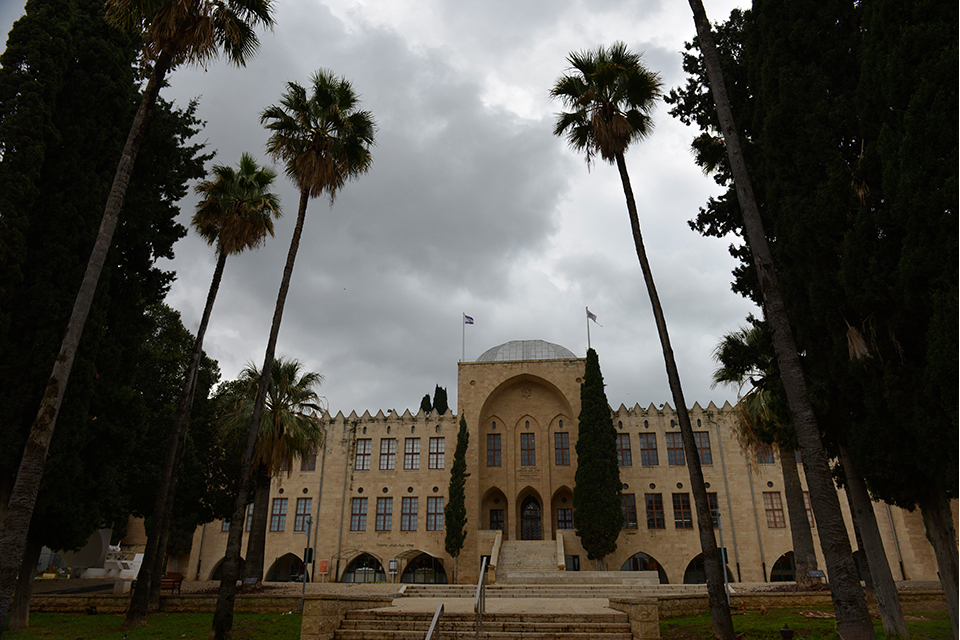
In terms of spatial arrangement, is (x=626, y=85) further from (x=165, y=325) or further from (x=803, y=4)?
(x=165, y=325)

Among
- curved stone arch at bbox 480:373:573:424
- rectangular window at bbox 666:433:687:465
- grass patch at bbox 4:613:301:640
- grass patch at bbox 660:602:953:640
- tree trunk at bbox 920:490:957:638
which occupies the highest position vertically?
curved stone arch at bbox 480:373:573:424

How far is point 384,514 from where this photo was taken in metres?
32.5

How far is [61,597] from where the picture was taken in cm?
1600

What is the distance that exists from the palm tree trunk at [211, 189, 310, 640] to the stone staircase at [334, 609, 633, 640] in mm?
2125

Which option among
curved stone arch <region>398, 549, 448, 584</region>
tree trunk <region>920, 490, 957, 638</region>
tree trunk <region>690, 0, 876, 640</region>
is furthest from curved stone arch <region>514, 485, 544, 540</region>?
tree trunk <region>690, 0, 876, 640</region>

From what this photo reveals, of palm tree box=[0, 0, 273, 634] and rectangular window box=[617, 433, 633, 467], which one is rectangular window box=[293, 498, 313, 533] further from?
palm tree box=[0, 0, 273, 634]

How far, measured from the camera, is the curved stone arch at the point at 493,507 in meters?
32.4

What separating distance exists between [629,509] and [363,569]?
15.3 meters

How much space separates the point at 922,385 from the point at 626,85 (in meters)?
9.19

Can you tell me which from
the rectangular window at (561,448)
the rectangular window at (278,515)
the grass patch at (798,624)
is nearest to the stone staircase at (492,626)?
the grass patch at (798,624)

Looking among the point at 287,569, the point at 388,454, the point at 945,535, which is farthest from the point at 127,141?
the point at 287,569

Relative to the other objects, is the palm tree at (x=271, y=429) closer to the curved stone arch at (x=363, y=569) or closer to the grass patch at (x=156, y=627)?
the grass patch at (x=156, y=627)

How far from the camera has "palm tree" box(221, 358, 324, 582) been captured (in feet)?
71.5

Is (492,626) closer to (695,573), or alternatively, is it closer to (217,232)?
(217,232)
